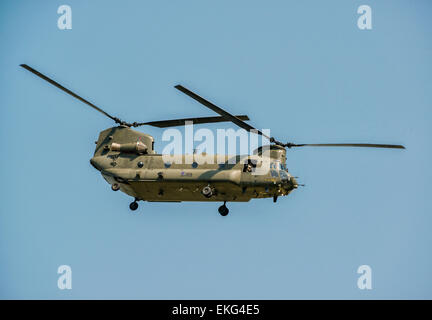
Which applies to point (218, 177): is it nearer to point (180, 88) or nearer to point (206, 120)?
point (206, 120)

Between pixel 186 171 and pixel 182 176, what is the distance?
1.09ft

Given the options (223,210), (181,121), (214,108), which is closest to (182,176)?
(223,210)

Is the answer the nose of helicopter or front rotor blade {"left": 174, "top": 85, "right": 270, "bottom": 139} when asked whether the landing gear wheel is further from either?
front rotor blade {"left": 174, "top": 85, "right": 270, "bottom": 139}

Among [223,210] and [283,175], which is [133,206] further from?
[283,175]

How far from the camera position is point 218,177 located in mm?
30391

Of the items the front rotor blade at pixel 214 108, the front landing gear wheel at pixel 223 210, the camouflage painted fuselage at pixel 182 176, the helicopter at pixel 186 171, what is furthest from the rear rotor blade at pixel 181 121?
the front landing gear wheel at pixel 223 210

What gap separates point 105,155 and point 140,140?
2068mm

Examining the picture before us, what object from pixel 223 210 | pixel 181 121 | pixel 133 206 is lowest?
pixel 223 210

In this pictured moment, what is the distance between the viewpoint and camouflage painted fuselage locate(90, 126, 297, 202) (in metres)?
30.4

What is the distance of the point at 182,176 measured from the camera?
30.8 metres

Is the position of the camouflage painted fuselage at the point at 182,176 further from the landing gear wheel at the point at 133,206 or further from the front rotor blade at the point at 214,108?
the front rotor blade at the point at 214,108

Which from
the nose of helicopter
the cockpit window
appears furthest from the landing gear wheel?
the cockpit window
